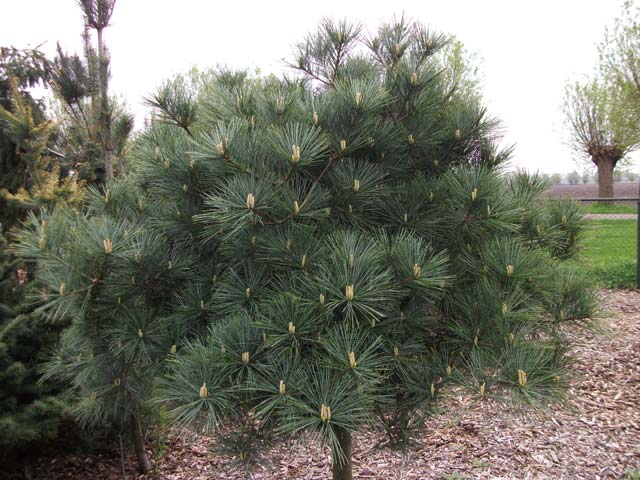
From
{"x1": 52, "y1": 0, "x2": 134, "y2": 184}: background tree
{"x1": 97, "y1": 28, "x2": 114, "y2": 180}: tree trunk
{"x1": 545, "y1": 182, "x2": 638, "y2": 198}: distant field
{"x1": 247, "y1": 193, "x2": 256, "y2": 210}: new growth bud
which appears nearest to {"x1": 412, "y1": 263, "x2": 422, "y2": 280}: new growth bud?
{"x1": 247, "y1": 193, "x2": 256, "y2": 210}: new growth bud

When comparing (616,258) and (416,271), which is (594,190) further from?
(416,271)

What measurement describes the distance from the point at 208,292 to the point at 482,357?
96 centimetres

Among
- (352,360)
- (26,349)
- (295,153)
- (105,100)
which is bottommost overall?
(26,349)

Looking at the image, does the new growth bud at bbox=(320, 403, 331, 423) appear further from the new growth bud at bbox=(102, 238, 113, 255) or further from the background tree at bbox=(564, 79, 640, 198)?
the background tree at bbox=(564, 79, 640, 198)

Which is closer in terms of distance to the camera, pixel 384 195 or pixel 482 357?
pixel 482 357

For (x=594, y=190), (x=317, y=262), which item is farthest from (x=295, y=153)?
(x=594, y=190)

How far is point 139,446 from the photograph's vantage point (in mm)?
3686

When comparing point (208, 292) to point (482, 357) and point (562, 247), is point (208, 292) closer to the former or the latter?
point (482, 357)

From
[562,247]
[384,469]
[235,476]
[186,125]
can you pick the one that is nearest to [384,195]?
[186,125]

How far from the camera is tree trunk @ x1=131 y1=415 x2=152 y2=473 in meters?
3.65

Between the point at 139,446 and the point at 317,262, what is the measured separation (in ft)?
9.09

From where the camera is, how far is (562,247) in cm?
242

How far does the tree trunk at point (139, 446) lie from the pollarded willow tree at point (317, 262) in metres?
1.61

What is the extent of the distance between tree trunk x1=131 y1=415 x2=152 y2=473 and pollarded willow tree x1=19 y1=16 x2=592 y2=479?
5.28 feet
